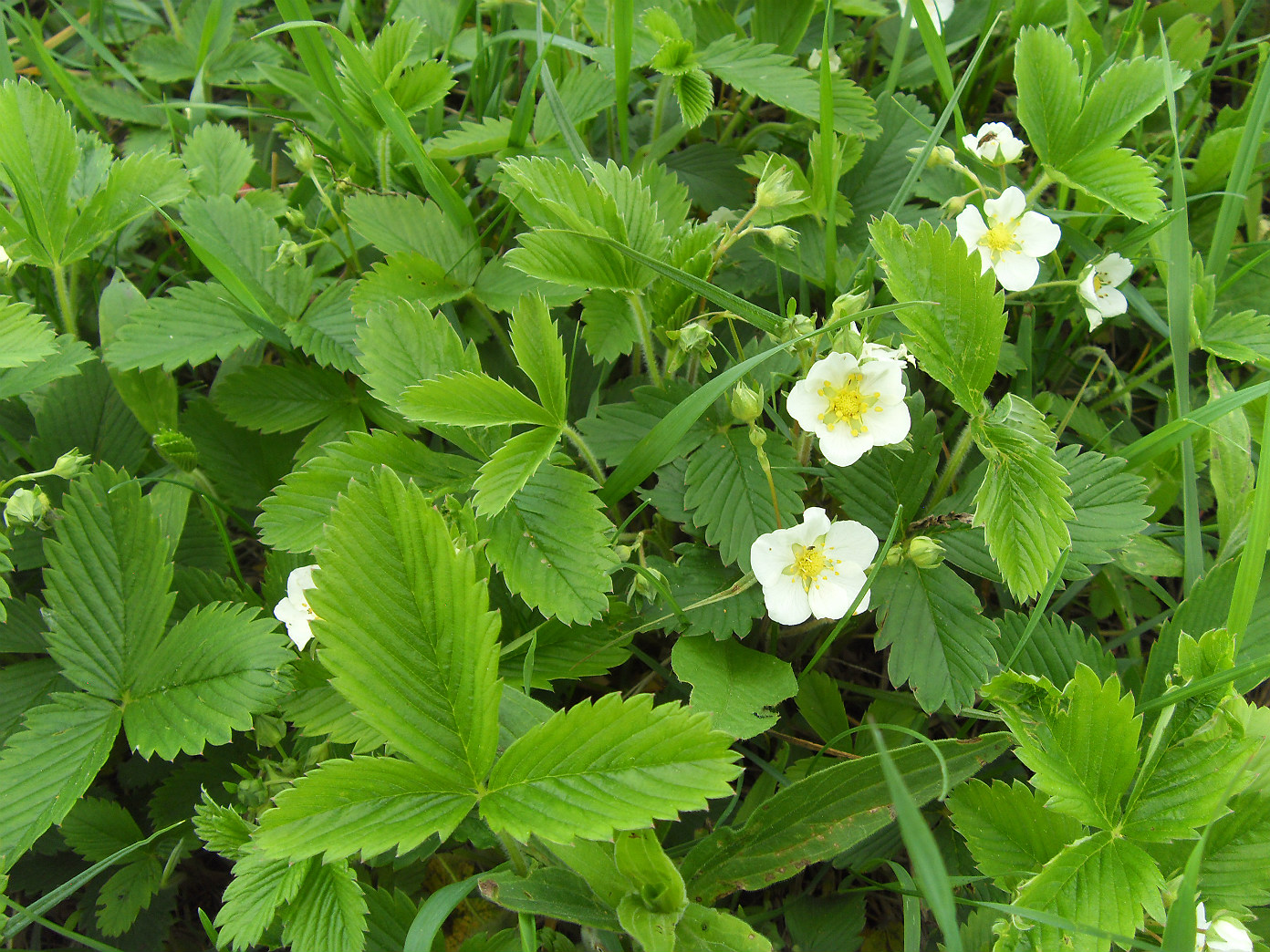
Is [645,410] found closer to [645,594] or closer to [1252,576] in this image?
[645,594]

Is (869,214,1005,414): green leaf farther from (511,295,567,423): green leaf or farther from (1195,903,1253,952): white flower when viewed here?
(1195,903,1253,952): white flower

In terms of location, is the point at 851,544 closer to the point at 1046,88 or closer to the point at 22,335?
the point at 1046,88

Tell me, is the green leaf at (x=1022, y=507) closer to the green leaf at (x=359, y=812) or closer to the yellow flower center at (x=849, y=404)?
the yellow flower center at (x=849, y=404)

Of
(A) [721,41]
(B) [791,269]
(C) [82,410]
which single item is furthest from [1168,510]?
(C) [82,410]

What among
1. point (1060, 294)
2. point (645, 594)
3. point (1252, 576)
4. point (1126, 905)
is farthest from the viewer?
point (1060, 294)

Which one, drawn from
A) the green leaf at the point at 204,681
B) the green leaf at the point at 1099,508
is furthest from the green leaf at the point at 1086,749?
the green leaf at the point at 204,681
